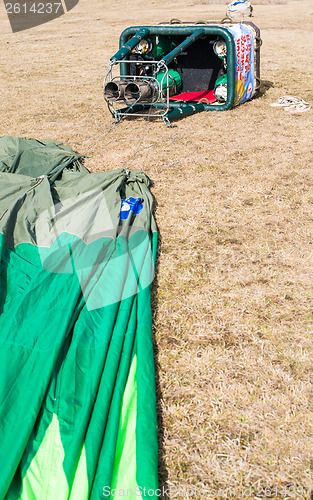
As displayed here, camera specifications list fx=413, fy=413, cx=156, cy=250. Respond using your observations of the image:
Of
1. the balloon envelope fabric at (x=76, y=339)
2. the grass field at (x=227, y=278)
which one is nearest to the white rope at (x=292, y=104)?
the grass field at (x=227, y=278)

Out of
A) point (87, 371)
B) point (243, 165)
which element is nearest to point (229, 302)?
point (87, 371)

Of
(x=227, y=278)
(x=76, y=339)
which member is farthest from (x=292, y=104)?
(x=76, y=339)

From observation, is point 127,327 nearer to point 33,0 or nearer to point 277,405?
point 277,405

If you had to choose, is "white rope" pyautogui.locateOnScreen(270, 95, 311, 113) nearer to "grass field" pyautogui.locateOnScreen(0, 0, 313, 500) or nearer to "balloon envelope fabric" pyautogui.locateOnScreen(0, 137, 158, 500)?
"grass field" pyautogui.locateOnScreen(0, 0, 313, 500)

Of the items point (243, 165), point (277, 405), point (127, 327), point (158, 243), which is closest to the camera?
point (277, 405)

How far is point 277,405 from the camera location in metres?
1.97

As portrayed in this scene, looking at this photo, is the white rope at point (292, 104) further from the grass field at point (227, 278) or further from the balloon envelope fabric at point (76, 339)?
the balloon envelope fabric at point (76, 339)

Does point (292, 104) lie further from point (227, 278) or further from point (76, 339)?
point (76, 339)

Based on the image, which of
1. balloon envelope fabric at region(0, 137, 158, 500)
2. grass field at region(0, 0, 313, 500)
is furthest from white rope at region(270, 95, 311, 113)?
balloon envelope fabric at region(0, 137, 158, 500)

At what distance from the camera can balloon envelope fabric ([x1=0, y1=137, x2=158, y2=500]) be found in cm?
162

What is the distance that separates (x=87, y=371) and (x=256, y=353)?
35.7 inches

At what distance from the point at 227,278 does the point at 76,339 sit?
1.14 meters

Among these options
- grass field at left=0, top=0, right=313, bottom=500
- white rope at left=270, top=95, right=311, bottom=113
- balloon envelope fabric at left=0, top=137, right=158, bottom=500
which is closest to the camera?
balloon envelope fabric at left=0, top=137, right=158, bottom=500

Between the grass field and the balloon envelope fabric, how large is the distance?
0.53 ft
